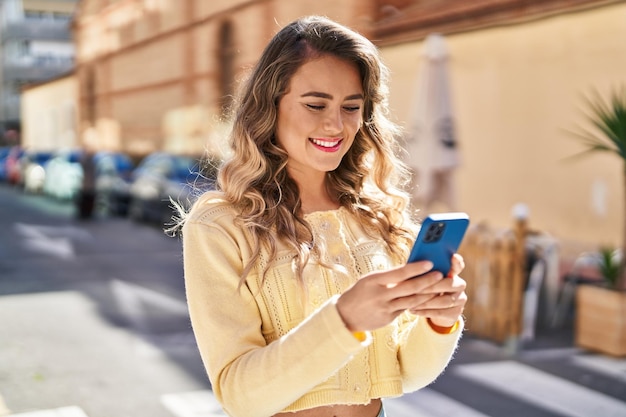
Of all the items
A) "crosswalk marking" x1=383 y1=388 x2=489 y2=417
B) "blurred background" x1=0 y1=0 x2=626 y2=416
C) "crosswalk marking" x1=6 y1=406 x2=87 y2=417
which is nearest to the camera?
"crosswalk marking" x1=6 y1=406 x2=87 y2=417

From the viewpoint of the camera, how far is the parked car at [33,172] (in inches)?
984

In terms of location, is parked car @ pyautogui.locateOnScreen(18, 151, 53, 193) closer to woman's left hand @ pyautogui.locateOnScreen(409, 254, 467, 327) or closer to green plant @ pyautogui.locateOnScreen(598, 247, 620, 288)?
green plant @ pyautogui.locateOnScreen(598, 247, 620, 288)

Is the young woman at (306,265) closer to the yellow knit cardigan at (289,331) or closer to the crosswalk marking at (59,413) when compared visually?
the yellow knit cardigan at (289,331)

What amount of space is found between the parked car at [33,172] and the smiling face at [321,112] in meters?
23.9

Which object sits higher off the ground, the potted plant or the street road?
the potted plant

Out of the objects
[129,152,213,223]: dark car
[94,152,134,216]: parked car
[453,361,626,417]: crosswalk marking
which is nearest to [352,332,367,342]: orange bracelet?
[453,361,626,417]: crosswalk marking

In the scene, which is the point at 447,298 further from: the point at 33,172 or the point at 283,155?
the point at 33,172

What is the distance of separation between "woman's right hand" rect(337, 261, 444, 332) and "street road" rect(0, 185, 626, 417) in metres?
3.68

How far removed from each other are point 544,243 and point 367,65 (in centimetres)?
613

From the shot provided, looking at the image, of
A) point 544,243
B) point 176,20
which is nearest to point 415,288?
point 544,243

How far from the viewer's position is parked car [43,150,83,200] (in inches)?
865

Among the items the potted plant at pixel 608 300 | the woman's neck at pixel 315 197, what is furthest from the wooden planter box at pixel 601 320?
the woman's neck at pixel 315 197

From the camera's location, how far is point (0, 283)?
9586 mm

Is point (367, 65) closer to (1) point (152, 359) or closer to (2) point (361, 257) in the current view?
(2) point (361, 257)
